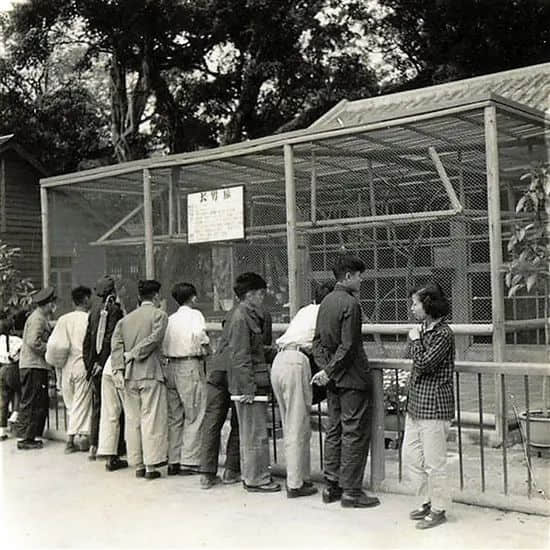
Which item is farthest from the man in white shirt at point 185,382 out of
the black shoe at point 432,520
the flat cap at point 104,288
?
the black shoe at point 432,520

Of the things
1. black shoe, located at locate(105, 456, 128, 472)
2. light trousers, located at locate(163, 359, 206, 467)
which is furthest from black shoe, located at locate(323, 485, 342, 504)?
black shoe, located at locate(105, 456, 128, 472)

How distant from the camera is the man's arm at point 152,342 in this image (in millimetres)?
5844

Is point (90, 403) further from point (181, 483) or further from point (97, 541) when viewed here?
point (97, 541)

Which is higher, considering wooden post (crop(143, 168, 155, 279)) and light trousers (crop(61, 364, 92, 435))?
wooden post (crop(143, 168, 155, 279))

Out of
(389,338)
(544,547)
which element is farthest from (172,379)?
(389,338)

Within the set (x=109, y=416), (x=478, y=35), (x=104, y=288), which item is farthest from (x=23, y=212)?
(x=478, y=35)

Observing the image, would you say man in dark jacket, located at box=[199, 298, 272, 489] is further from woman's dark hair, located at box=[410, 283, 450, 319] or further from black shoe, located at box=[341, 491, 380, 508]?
woman's dark hair, located at box=[410, 283, 450, 319]

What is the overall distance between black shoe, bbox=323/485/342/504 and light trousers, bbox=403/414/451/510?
0.65 meters

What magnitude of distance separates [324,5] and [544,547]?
19.6m

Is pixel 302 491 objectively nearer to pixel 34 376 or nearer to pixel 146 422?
pixel 146 422

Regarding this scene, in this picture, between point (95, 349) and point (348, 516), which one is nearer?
point (348, 516)

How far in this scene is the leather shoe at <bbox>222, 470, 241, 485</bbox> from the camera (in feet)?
18.3

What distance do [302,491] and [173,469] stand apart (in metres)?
1.31

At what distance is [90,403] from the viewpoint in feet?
22.7
